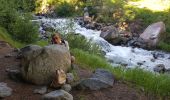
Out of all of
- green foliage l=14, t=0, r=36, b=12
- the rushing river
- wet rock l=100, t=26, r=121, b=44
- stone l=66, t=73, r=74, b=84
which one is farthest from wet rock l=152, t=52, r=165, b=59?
stone l=66, t=73, r=74, b=84

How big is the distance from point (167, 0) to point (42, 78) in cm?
2790

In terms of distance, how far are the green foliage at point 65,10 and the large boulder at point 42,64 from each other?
25319mm

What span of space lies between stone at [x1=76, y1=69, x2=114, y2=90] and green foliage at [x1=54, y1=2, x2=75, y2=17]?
2451cm

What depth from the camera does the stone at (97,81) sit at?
10.3m

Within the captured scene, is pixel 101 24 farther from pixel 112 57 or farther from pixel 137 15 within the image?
pixel 112 57

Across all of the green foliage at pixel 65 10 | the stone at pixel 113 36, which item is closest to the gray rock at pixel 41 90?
the stone at pixel 113 36

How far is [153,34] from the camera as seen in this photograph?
27.6 meters

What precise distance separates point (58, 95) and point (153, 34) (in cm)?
1966

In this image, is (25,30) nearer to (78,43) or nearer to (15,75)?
(78,43)

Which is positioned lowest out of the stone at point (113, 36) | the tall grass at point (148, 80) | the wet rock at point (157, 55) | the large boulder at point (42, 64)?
the wet rock at point (157, 55)

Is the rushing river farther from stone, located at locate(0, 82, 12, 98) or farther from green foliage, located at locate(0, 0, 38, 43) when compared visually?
stone, located at locate(0, 82, 12, 98)

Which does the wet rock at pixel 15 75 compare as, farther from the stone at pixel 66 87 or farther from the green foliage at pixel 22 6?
the green foliage at pixel 22 6

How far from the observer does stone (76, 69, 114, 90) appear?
10297 mm

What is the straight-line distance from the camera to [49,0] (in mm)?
37312
